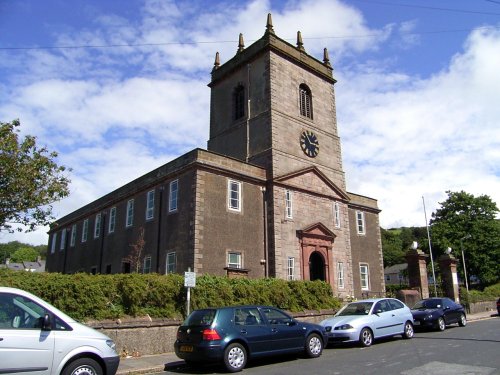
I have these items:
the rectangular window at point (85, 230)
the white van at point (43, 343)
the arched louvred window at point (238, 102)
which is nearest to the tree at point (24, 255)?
the rectangular window at point (85, 230)

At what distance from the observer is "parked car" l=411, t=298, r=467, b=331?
18.2m

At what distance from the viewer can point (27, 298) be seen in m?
7.90

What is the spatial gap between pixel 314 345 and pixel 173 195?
14631 millimetres

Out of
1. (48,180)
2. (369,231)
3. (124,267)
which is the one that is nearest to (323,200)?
(369,231)

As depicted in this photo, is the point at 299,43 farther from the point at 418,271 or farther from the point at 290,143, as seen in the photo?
the point at 418,271

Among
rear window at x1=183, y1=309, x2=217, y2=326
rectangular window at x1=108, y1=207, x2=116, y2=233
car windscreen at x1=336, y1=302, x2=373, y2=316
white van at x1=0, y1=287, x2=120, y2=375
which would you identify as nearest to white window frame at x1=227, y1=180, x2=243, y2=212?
car windscreen at x1=336, y1=302, x2=373, y2=316

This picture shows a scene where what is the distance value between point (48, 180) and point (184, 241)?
7.15 metres

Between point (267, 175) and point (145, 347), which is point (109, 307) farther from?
point (267, 175)

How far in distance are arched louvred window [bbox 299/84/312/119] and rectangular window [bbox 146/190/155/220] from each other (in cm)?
1142

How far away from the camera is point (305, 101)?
31.1 metres

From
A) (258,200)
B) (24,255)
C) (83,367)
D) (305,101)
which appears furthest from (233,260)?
(24,255)

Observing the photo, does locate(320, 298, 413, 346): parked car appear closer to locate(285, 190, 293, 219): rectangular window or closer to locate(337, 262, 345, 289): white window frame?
locate(285, 190, 293, 219): rectangular window

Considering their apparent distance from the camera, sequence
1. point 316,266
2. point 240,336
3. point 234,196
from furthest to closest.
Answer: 1. point 316,266
2. point 234,196
3. point 240,336

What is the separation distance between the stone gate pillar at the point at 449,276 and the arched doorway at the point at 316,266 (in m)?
8.94
